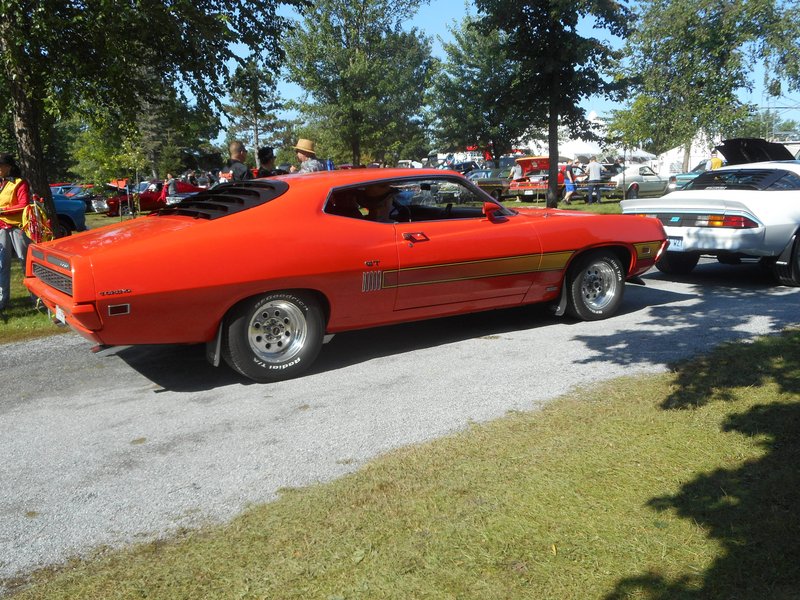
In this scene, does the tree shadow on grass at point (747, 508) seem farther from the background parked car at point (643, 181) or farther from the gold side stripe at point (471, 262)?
the background parked car at point (643, 181)

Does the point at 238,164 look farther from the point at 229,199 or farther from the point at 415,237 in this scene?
the point at 415,237

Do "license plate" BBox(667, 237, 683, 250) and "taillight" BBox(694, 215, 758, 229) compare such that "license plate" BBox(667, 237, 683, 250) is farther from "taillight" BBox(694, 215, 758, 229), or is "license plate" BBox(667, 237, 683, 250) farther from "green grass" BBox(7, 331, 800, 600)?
"green grass" BBox(7, 331, 800, 600)

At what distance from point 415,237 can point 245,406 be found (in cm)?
188

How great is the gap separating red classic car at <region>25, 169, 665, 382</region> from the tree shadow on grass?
6.21 ft

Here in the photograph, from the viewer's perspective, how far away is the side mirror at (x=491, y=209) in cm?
615

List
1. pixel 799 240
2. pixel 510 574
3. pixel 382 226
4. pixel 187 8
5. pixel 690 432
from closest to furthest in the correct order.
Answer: pixel 510 574, pixel 690 432, pixel 382 226, pixel 799 240, pixel 187 8

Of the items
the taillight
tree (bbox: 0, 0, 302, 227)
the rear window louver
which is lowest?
the taillight

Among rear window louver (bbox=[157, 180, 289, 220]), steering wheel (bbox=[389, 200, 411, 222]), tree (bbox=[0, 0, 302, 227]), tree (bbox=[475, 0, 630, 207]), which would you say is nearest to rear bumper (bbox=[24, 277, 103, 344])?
rear window louver (bbox=[157, 180, 289, 220])

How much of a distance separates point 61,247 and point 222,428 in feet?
6.08

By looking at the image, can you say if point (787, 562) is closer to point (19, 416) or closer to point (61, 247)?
point (19, 416)

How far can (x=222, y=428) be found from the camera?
14.1 ft

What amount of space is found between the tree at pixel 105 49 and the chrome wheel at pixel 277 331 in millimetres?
5730

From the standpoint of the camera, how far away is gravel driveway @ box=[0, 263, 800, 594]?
132 inches

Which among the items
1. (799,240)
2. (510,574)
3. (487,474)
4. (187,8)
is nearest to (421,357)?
(487,474)
